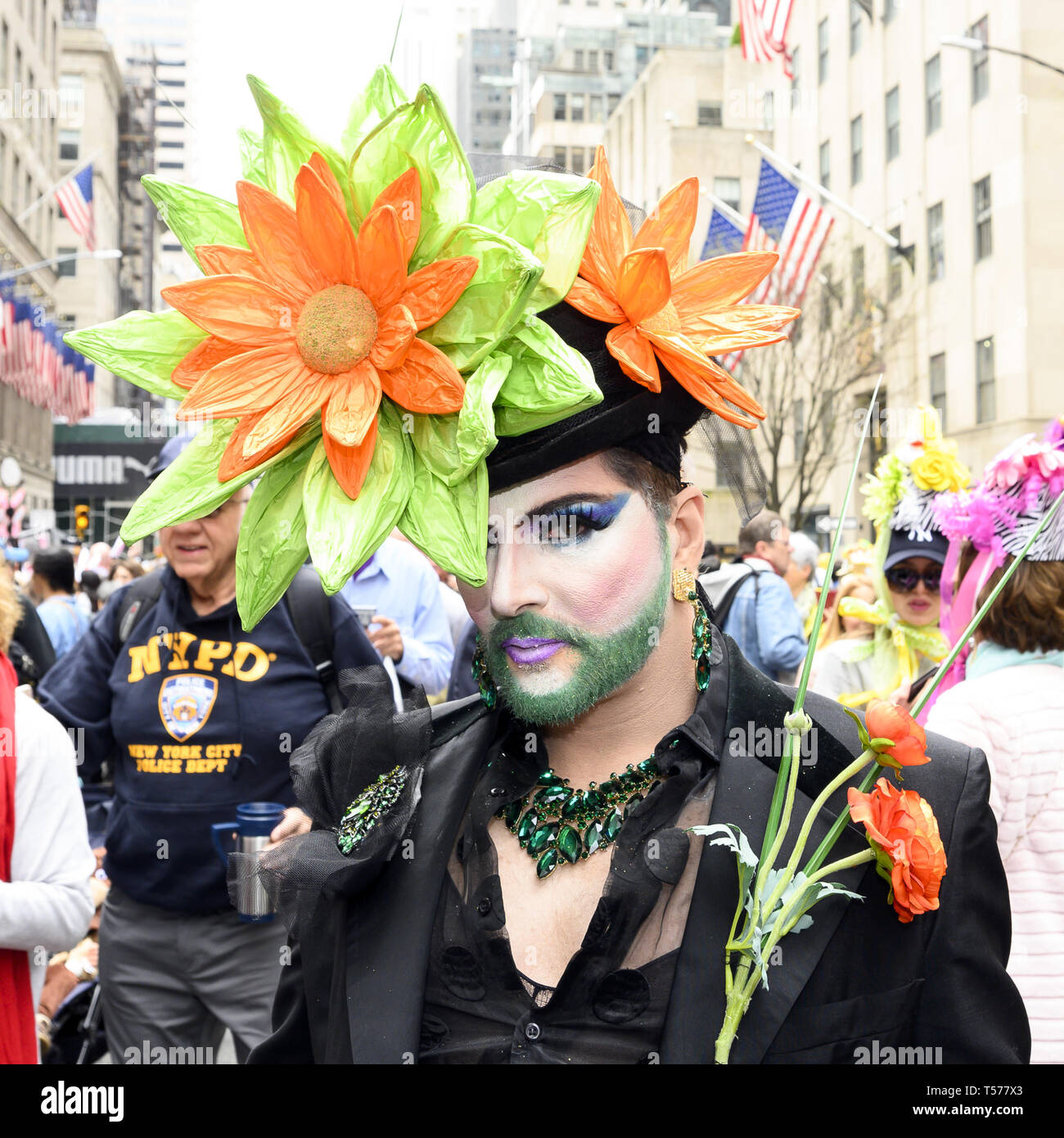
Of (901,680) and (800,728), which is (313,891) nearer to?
(800,728)

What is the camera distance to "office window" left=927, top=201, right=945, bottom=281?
2650 cm

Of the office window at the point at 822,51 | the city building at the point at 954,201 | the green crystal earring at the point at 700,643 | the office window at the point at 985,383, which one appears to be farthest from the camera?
the office window at the point at 822,51

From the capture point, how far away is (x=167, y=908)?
3781 mm

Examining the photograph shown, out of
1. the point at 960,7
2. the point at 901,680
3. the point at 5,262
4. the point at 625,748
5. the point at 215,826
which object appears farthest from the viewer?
the point at 5,262

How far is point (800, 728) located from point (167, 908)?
2762 mm

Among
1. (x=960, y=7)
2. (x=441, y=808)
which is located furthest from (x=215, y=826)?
(x=960, y=7)

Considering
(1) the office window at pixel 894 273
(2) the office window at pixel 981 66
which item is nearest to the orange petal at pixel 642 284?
(2) the office window at pixel 981 66

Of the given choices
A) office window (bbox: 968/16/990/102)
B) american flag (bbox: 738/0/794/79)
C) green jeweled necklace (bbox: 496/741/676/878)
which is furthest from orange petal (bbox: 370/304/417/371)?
office window (bbox: 968/16/990/102)

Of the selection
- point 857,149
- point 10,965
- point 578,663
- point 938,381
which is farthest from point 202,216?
point 857,149

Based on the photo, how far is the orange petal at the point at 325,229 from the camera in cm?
156

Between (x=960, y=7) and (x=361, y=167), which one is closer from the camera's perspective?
(x=361, y=167)

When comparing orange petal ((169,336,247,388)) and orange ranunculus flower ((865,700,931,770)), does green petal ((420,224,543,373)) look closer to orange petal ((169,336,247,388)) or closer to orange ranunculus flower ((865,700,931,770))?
orange petal ((169,336,247,388))

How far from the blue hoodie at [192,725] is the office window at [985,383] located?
2279cm

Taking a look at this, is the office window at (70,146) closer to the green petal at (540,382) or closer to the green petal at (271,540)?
the green petal at (271,540)
